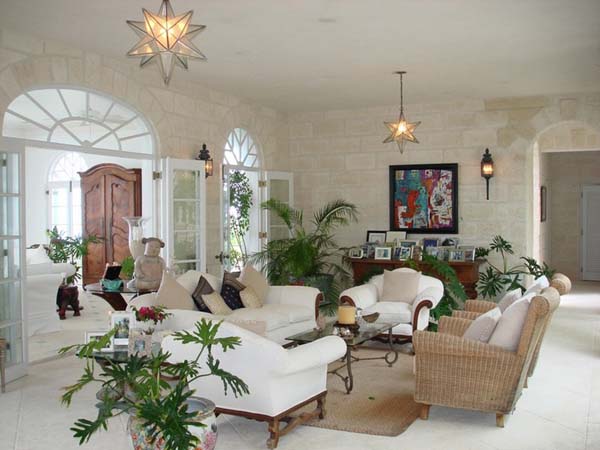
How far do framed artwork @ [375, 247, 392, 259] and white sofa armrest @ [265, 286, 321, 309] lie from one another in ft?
8.45

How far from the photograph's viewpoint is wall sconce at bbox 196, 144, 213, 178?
822 cm

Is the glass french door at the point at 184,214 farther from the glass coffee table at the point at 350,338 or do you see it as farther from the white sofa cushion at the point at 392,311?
the glass coffee table at the point at 350,338

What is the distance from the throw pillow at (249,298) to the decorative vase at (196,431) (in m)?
3.28

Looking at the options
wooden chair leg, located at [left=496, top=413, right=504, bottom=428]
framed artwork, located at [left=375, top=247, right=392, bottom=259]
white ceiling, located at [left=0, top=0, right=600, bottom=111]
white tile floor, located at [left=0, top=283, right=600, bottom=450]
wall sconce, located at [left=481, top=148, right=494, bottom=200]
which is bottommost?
white tile floor, located at [left=0, top=283, right=600, bottom=450]

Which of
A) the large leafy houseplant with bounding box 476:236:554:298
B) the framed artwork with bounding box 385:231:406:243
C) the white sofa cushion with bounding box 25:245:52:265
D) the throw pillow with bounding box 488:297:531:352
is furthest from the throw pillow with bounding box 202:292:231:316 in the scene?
the large leafy houseplant with bounding box 476:236:554:298

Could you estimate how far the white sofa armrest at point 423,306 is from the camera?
6535mm

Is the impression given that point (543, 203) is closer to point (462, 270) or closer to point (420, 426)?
point (462, 270)

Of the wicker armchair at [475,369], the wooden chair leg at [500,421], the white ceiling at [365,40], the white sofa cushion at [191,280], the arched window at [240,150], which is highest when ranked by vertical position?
the white ceiling at [365,40]

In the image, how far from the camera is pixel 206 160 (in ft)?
27.2

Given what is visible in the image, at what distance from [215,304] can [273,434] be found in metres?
2.28

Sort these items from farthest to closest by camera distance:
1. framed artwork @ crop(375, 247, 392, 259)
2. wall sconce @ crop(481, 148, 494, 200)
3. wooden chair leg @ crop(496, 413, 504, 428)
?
1. framed artwork @ crop(375, 247, 392, 259)
2. wall sconce @ crop(481, 148, 494, 200)
3. wooden chair leg @ crop(496, 413, 504, 428)

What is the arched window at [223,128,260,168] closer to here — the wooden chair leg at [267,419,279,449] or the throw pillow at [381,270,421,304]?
the throw pillow at [381,270,421,304]

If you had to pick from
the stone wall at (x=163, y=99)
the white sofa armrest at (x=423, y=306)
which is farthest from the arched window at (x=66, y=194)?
the white sofa armrest at (x=423, y=306)

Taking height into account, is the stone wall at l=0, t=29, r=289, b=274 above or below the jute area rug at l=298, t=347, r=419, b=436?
above
